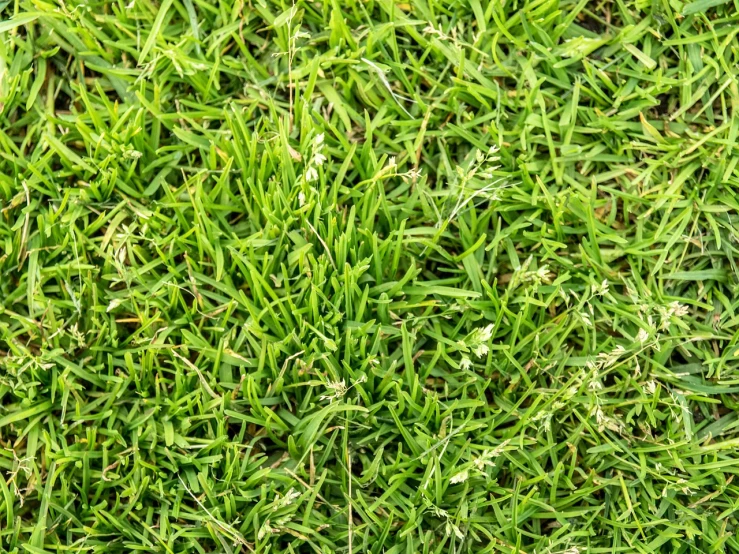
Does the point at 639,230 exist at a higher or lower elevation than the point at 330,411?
higher

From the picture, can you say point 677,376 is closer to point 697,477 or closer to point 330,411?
point 697,477

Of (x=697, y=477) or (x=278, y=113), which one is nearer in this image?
(x=697, y=477)

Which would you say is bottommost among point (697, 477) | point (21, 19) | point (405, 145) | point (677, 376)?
point (697, 477)

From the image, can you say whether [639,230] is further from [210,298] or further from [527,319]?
[210,298]

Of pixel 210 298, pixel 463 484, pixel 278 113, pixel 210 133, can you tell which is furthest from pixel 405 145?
pixel 463 484

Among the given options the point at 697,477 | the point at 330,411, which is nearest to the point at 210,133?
the point at 330,411

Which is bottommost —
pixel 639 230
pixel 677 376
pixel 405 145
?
pixel 677 376
